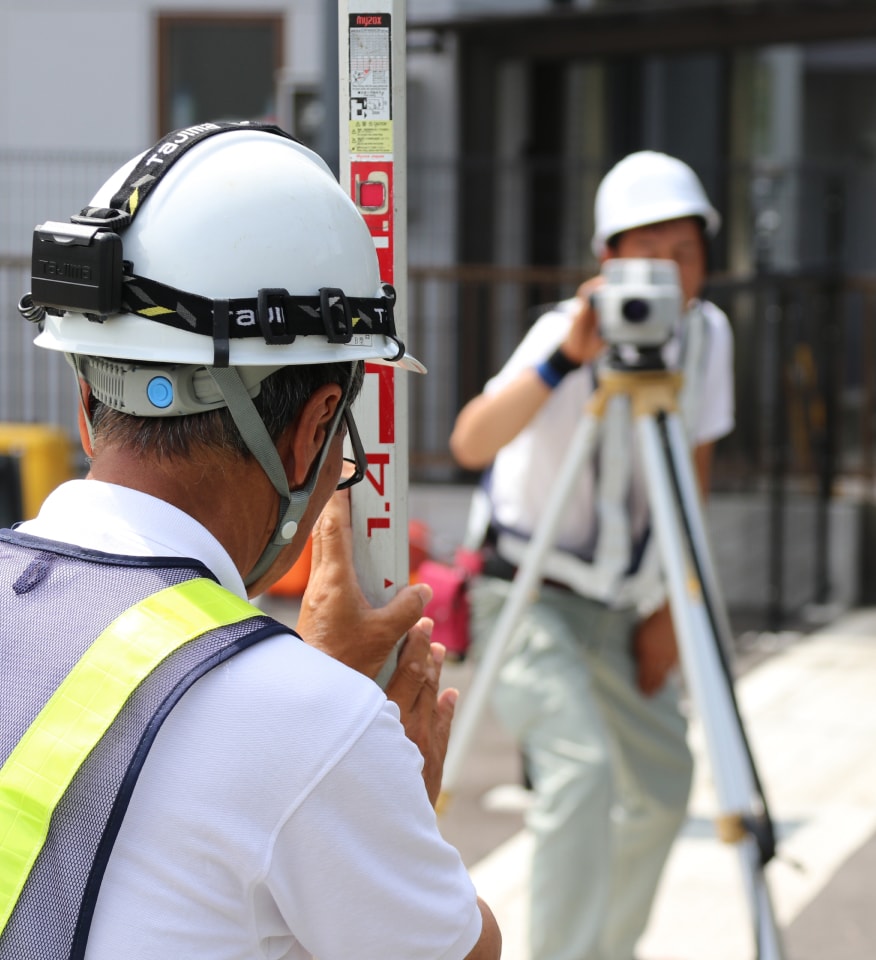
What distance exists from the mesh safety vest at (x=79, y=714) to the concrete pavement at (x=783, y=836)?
235 cm

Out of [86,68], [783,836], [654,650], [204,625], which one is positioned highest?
[86,68]

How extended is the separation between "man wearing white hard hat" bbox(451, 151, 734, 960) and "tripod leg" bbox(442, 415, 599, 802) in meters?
0.08

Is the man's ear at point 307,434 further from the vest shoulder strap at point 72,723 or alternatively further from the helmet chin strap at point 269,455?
the vest shoulder strap at point 72,723

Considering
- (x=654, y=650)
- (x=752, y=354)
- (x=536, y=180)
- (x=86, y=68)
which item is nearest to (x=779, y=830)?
(x=654, y=650)

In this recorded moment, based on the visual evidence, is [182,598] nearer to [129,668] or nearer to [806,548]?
[129,668]

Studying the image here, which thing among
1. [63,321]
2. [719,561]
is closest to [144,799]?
[63,321]

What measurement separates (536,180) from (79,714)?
9754 millimetres

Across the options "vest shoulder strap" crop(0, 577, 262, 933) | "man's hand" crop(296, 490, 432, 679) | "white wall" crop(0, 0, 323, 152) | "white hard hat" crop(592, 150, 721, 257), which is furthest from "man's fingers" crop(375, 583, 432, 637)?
"white wall" crop(0, 0, 323, 152)

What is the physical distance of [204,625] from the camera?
133 cm

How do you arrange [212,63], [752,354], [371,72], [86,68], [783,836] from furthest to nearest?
[212,63]
[86,68]
[752,354]
[783,836]
[371,72]

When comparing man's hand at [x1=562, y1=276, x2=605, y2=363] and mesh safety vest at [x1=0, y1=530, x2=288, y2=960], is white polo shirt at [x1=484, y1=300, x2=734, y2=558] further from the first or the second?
mesh safety vest at [x1=0, y1=530, x2=288, y2=960]

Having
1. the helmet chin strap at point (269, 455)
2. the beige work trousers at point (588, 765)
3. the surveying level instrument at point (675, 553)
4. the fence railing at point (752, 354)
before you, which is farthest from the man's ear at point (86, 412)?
the fence railing at point (752, 354)

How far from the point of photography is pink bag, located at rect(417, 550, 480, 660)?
383 cm

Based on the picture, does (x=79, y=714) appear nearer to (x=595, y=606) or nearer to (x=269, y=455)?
(x=269, y=455)
